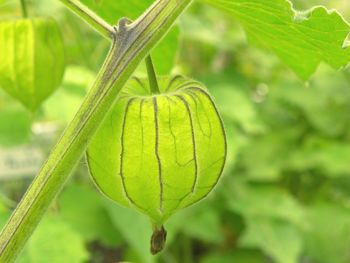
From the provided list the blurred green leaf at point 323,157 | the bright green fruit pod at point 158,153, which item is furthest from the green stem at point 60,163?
the blurred green leaf at point 323,157

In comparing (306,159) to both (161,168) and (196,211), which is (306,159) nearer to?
(196,211)

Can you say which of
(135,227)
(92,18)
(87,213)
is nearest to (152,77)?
(92,18)

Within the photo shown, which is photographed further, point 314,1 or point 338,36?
point 314,1

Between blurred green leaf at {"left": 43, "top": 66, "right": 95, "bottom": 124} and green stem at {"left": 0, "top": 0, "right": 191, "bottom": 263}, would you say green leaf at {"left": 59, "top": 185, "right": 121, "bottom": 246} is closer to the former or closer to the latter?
blurred green leaf at {"left": 43, "top": 66, "right": 95, "bottom": 124}

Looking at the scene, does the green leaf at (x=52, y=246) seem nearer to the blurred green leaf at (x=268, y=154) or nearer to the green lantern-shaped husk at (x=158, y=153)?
the green lantern-shaped husk at (x=158, y=153)

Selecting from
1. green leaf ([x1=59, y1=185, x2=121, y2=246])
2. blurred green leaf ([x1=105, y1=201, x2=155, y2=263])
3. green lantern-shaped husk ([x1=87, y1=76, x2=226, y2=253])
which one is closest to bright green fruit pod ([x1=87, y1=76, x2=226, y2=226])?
green lantern-shaped husk ([x1=87, y1=76, x2=226, y2=253])

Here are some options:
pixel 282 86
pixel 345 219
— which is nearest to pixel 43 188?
pixel 345 219

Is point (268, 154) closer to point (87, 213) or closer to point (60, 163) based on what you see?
point (87, 213)
